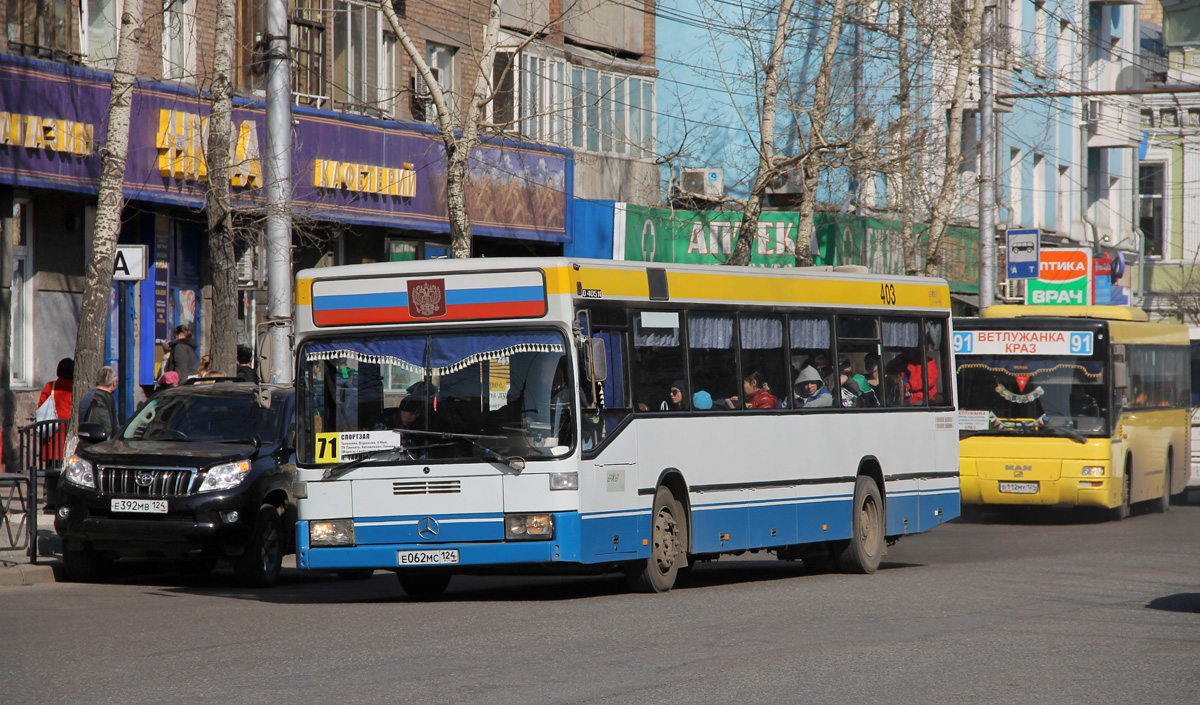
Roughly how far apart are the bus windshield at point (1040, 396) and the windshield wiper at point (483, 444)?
12374mm

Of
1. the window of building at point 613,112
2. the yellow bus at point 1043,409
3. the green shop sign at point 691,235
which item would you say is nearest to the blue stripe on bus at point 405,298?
the yellow bus at point 1043,409

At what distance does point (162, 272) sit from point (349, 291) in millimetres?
11237

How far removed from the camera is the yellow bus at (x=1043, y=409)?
76.2 ft

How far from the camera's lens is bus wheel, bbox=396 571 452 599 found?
13.8m

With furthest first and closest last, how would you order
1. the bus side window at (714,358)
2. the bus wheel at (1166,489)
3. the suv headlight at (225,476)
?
the bus wheel at (1166,489) → the suv headlight at (225,476) → the bus side window at (714,358)

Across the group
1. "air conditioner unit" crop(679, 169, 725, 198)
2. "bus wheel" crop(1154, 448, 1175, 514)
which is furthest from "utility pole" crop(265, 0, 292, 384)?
"air conditioner unit" crop(679, 169, 725, 198)

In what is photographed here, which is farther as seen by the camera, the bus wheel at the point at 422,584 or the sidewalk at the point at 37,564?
the sidewalk at the point at 37,564

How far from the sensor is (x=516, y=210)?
28422mm

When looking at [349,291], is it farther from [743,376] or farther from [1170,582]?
[1170,582]

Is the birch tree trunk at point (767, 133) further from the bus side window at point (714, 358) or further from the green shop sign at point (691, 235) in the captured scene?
the bus side window at point (714, 358)

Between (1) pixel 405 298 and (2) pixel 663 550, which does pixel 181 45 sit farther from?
(2) pixel 663 550

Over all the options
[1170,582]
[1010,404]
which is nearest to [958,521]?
[1010,404]

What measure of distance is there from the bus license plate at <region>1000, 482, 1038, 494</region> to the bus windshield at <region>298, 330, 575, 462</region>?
12.3 metres

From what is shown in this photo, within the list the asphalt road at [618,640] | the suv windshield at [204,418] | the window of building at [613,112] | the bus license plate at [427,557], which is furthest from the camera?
the window of building at [613,112]
